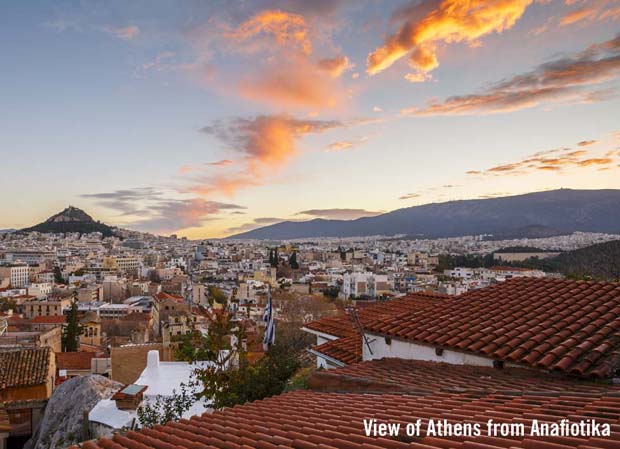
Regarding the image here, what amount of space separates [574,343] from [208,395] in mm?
5321

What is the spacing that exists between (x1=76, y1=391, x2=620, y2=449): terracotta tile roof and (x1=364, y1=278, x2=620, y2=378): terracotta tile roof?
1353 mm

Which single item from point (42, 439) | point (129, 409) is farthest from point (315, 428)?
point (42, 439)

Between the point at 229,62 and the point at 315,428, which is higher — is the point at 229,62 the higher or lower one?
the higher one

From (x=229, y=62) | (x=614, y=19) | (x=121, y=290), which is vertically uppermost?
(x=229, y=62)

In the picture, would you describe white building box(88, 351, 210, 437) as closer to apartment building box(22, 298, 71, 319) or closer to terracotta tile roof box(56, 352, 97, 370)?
terracotta tile roof box(56, 352, 97, 370)

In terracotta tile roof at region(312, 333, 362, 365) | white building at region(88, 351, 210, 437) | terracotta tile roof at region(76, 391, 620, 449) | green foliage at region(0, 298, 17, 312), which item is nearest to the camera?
terracotta tile roof at region(76, 391, 620, 449)

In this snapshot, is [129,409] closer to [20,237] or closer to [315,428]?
[315,428]

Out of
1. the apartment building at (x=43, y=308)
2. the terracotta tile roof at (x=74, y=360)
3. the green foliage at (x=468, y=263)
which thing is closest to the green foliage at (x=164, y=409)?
the terracotta tile roof at (x=74, y=360)

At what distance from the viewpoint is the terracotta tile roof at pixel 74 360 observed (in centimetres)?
2491

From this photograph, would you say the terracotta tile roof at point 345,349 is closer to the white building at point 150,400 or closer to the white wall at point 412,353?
the white wall at point 412,353

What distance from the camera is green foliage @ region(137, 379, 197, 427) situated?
7.52 m

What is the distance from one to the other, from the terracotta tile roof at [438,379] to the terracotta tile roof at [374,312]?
2985 mm

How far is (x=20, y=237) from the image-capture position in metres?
185

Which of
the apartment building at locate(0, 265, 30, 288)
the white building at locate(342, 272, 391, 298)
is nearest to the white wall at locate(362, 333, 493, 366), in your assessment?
the white building at locate(342, 272, 391, 298)
